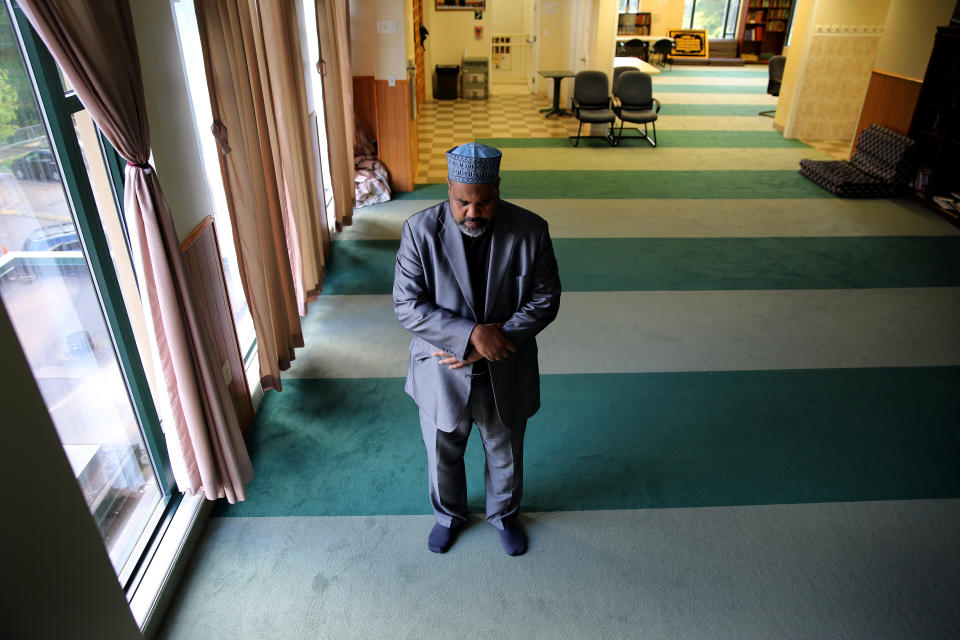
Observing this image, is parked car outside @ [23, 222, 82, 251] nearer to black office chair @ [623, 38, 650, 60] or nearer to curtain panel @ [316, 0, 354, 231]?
curtain panel @ [316, 0, 354, 231]

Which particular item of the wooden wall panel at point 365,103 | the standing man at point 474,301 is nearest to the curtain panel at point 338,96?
the wooden wall panel at point 365,103

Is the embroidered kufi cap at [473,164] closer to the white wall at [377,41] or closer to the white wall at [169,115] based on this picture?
the white wall at [169,115]

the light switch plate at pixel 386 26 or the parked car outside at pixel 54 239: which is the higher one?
the light switch plate at pixel 386 26

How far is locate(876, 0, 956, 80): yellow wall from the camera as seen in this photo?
303 inches

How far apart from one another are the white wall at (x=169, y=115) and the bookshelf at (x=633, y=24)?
18.4m

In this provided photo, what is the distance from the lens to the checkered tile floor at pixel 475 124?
984 cm

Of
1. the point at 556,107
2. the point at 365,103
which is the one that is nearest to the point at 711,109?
the point at 556,107

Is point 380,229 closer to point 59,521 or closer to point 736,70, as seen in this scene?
point 59,521

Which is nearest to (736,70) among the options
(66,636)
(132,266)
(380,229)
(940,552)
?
(380,229)

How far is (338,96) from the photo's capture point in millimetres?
6602

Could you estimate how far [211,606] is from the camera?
2891 millimetres

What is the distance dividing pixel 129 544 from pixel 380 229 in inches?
180

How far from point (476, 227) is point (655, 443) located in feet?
6.88

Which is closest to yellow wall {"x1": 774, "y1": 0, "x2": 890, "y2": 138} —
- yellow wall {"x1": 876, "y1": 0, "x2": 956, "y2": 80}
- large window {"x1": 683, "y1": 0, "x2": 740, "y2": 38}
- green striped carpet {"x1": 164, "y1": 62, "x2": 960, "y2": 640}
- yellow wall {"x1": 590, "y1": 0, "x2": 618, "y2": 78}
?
yellow wall {"x1": 876, "y1": 0, "x2": 956, "y2": 80}
